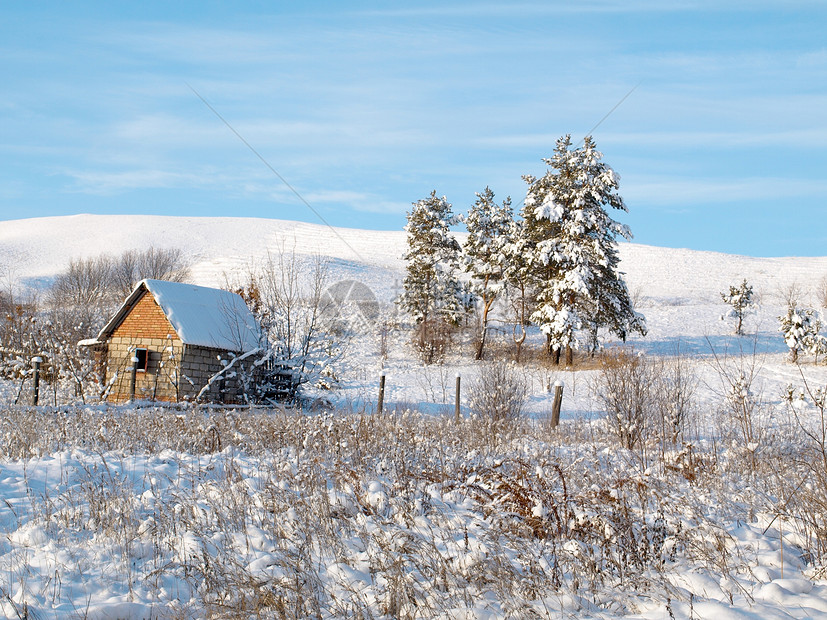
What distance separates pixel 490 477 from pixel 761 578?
2340 millimetres

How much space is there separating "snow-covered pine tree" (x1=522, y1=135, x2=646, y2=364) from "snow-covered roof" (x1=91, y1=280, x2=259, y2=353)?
17449 millimetres

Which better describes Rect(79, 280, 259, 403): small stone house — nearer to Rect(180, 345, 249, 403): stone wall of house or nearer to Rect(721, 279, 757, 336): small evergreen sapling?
Rect(180, 345, 249, 403): stone wall of house

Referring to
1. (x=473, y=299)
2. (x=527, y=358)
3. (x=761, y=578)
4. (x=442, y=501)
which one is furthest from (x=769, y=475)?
(x=473, y=299)

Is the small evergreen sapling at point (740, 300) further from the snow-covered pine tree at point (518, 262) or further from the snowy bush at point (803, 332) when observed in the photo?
the snow-covered pine tree at point (518, 262)

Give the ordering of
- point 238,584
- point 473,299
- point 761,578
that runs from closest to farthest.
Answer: point 238,584, point 761,578, point 473,299

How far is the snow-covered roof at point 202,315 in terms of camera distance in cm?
2125

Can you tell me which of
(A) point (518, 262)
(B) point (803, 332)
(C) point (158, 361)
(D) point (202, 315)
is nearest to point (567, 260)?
(A) point (518, 262)

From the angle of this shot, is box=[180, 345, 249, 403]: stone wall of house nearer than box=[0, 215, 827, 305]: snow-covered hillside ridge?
Yes

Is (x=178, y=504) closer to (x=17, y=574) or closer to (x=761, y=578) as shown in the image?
(x=17, y=574)

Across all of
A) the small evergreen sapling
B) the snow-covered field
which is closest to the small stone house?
the snow-covered field

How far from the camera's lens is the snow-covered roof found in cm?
2125

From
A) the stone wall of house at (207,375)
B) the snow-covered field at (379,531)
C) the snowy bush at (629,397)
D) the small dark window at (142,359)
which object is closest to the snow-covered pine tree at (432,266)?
the stone wall of house at (207,375)

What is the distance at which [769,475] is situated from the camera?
303 inches

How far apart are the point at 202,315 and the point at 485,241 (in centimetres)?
2291
